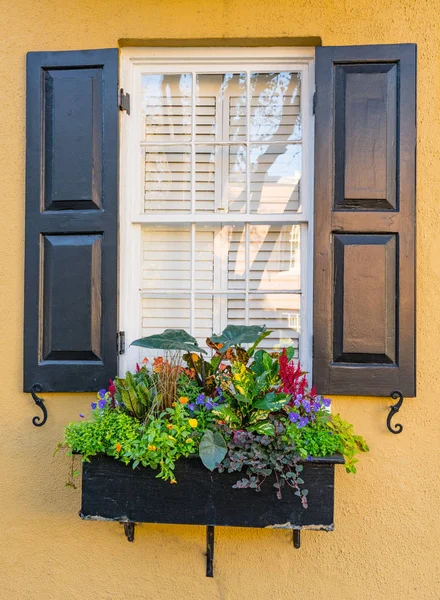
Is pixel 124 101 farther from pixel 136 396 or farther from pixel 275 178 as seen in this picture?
pixel 136 396

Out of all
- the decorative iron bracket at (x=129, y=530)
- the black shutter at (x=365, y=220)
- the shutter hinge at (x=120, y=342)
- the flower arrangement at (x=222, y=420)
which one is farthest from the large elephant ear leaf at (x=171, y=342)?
the decorative iron bracket at (x=129, y=530)

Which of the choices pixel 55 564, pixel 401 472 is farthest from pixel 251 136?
pixel 55 564

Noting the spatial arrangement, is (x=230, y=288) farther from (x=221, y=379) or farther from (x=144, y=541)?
(x=144, y=541)

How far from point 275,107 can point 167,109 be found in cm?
58

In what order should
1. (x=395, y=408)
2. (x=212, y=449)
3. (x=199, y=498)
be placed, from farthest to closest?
(x=395, y=408) < (x=199, y=498) < (x=212, y=449)

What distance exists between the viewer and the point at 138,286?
251 centimetres

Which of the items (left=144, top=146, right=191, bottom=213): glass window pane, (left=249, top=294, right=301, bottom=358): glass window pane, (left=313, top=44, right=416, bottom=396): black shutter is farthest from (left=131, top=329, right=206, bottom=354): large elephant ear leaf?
(left=144, top=146, right=191, bottom=213): glass window pane

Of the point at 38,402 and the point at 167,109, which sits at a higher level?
the point at 167,109

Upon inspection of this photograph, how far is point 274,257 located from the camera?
2.50m

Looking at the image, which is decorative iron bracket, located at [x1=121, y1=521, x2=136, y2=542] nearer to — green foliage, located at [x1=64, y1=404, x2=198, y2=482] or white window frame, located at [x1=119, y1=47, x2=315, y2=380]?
green foliage, located at [x1=64, y1=404, x2=198, y2=482]

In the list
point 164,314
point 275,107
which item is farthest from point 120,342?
point 275,107

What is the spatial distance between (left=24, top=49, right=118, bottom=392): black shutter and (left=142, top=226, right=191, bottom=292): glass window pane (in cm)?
24

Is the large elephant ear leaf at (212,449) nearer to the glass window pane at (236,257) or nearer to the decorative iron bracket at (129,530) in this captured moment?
the decorative iron bracket at (129,530)

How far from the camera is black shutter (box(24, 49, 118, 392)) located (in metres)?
2.34
